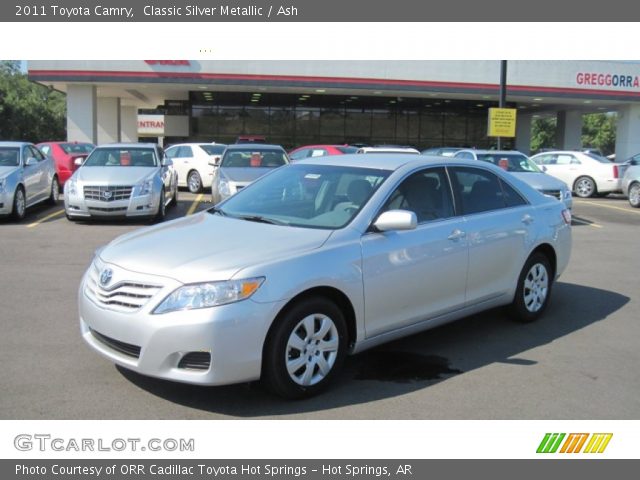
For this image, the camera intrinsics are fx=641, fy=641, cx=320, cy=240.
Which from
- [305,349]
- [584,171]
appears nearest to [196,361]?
[305,349]

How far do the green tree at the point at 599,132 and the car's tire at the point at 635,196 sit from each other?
80178mm

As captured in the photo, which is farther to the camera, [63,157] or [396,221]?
[63,157]

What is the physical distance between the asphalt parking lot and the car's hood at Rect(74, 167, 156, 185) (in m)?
4.74

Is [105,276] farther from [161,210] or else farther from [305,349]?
[161,210]

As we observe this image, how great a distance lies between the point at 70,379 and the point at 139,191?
8.09 m

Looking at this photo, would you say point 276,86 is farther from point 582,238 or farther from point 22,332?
point 22,332

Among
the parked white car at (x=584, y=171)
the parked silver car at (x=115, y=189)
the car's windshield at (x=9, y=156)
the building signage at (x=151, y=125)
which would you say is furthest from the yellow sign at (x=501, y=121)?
the building signage at (x=151, y=125)

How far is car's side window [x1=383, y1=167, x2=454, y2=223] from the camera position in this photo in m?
5.14

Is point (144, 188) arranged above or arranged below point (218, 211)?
below

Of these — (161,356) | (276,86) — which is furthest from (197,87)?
(161,356)

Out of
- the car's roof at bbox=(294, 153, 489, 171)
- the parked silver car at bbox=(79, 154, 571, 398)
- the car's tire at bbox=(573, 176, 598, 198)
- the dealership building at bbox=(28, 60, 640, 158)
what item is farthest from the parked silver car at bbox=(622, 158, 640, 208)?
the car's roof at bbox=(294, 153, 489, 171)

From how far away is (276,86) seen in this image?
95.6 feet

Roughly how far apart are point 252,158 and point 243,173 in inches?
42.0

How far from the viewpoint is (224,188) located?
12922 millimetres
